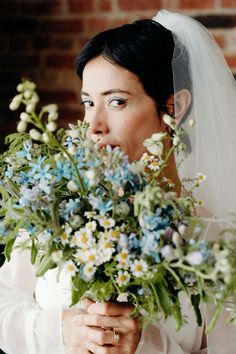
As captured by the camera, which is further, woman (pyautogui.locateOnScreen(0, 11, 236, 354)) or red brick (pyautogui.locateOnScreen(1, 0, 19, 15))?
red brick (pyautogui.locateOnScreen(1, 0, 19, 15))

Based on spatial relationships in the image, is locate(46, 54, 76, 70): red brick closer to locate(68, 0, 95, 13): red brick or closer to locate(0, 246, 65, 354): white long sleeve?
locate(68, 0, 95, 13): red brick

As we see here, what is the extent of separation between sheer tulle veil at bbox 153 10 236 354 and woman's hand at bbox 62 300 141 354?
1.26 ft

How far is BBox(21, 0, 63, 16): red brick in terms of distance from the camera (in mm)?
2395

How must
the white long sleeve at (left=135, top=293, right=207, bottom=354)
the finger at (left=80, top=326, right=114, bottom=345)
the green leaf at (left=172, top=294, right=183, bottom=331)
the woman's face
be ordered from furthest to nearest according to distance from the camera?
the woman's face < the white long sleeve at (left=135, top=293, right=207, bottom=354) < the finger at (left=80, top=326, right=114, bottom=345) < the green leaf at (left=172, top=294, right=183, bottom=331)

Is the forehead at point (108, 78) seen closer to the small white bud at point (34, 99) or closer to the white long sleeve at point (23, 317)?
the white long sleeve at point (23, 317)

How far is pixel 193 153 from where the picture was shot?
5.30ft

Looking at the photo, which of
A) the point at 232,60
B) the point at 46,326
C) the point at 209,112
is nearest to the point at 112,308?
the point at 46,326

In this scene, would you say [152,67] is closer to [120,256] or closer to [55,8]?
[120,256]

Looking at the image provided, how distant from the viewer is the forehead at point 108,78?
1.52m

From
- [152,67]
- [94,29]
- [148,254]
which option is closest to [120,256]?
[148,254]

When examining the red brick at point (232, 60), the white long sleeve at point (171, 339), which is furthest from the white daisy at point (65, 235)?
the red brick at point (232, 60)

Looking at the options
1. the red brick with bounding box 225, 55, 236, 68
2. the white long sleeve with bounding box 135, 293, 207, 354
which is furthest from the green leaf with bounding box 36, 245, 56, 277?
the red brick with bounding box 225, 55, 236, 68

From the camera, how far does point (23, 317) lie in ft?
5.15

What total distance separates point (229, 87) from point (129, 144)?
0.30 meters
